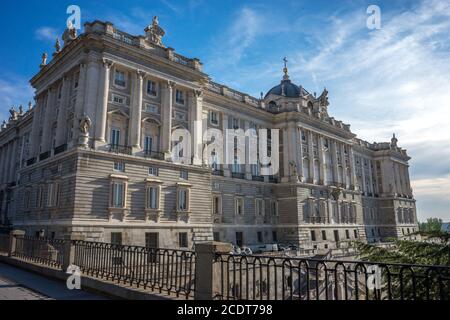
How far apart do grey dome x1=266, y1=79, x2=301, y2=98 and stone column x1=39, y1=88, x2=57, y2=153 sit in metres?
32.3

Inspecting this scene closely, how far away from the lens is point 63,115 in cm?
3133

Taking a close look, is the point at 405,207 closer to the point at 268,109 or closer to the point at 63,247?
the point at 268,109

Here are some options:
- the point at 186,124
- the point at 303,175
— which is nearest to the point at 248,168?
the point at 303,175

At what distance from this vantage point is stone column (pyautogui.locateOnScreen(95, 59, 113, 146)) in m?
27.8

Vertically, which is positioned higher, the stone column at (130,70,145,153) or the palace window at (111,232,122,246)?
the stone column at (130,70,145,153)

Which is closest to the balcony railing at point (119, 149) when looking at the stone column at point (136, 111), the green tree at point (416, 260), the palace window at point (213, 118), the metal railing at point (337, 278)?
the stone column at point (136, 111)

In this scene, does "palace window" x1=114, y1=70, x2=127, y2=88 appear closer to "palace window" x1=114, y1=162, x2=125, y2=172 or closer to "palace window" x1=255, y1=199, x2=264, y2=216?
"palace window" x1=114, y1=162, x2=125, y2=172

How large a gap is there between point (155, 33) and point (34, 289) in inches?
1138

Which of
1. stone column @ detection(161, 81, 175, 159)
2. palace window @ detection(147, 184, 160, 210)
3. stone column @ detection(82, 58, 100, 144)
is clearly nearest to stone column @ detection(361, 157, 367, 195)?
stone column @ detection(161, 81, 175, 159)

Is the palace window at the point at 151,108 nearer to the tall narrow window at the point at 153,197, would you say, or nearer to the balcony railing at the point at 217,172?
the tall narrow window at the point at 153,197
